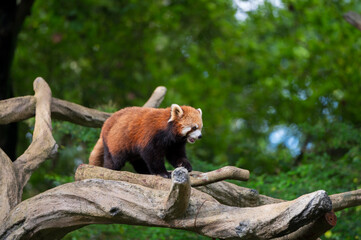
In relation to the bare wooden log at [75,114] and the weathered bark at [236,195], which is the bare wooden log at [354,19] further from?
the weathered bark at [236,195]

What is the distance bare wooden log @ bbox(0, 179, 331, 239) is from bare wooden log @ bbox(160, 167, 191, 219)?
5 cm

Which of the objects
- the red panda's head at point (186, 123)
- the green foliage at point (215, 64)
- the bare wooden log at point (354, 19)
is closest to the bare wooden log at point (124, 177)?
the red panda's head at point (186, 123)

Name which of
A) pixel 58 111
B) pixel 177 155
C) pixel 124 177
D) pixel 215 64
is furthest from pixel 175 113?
pixel 215 64

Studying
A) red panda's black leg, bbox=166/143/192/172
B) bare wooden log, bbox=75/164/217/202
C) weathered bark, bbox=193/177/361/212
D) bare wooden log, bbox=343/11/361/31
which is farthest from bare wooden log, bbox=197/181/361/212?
bare wooden log, bbox=343/11/361/31

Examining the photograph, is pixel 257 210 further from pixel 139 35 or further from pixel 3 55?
pixel 139 35

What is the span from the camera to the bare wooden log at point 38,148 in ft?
10.9

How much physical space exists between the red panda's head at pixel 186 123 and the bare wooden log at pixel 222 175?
733mm

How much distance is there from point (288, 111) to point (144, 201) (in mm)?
7033

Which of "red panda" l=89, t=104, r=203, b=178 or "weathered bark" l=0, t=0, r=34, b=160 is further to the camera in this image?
"weathered bark" l=0, t=0, r=34, b=160

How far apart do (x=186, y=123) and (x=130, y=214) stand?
993mm

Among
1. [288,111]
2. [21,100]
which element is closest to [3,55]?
[21,100]

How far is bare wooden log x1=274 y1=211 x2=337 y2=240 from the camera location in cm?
224

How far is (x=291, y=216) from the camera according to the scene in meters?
2.25

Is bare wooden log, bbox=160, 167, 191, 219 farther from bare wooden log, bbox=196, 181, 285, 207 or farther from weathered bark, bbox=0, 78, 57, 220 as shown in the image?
weathered bark, bbox=0, 78, 57, 220
